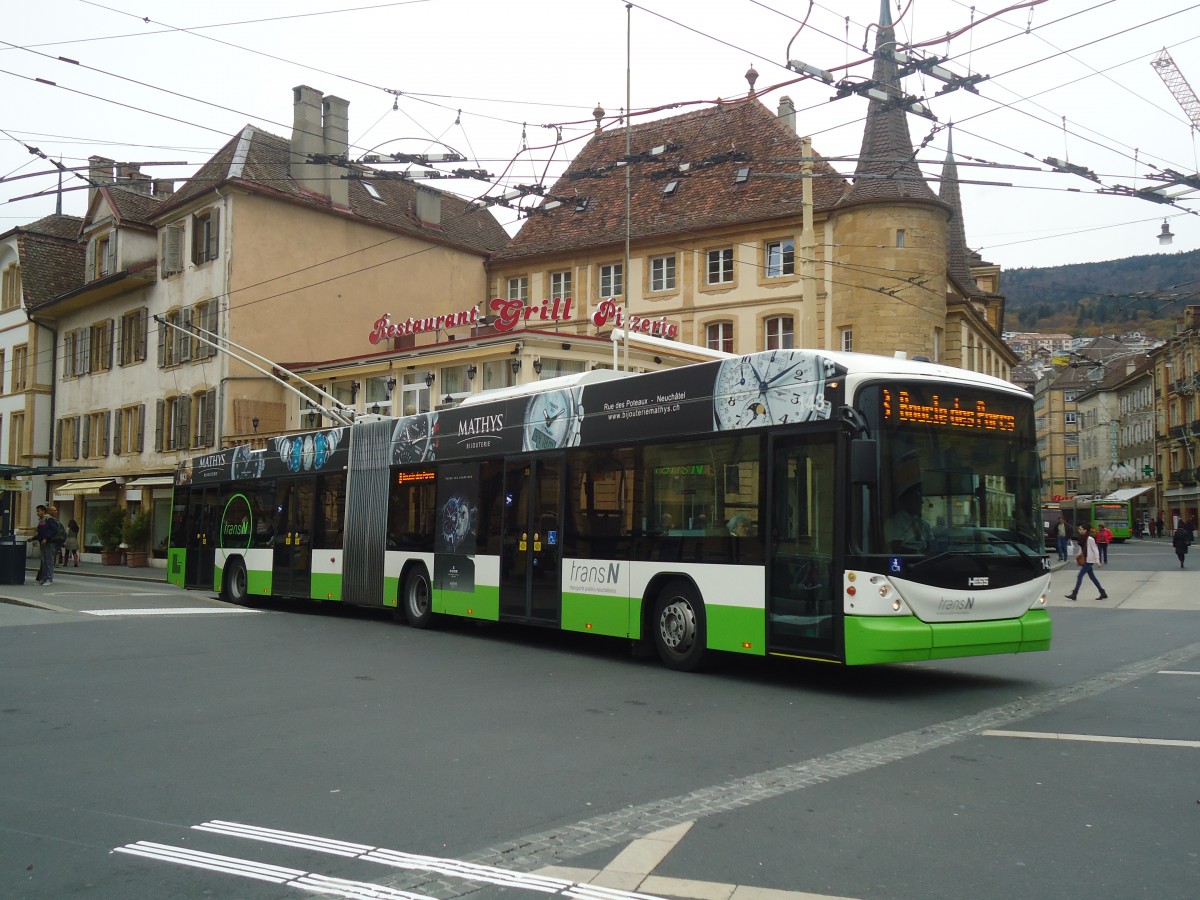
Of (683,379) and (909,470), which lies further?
(683,379)

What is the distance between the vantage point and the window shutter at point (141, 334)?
43094 mm

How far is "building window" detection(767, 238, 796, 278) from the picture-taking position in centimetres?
3734

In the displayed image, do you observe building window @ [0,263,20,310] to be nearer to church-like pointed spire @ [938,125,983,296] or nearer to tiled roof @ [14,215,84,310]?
tiled roof @ [14,215,84,310]

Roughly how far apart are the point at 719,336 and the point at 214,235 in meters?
17.0

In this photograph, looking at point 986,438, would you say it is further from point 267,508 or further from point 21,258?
point 21,258

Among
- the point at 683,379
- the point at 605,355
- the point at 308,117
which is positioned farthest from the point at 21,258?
the point at 683,379

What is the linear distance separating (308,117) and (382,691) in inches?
1283

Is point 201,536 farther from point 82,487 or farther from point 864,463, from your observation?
point 82,487

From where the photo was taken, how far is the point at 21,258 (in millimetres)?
49094

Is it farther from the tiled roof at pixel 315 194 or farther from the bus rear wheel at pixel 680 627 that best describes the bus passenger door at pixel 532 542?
the tiled roof at pixel 315 194

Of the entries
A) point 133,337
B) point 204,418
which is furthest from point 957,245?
point 133,337

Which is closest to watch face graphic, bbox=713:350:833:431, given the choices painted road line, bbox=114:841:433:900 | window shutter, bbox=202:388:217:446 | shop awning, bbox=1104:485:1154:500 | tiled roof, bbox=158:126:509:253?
painted road line, bbox=114:841:433:900

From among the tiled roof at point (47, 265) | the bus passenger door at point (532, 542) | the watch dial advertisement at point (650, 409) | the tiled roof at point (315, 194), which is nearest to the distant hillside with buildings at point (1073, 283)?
the tiled roof at point (315, 194)

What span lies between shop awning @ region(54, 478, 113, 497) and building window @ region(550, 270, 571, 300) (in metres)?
17.8
